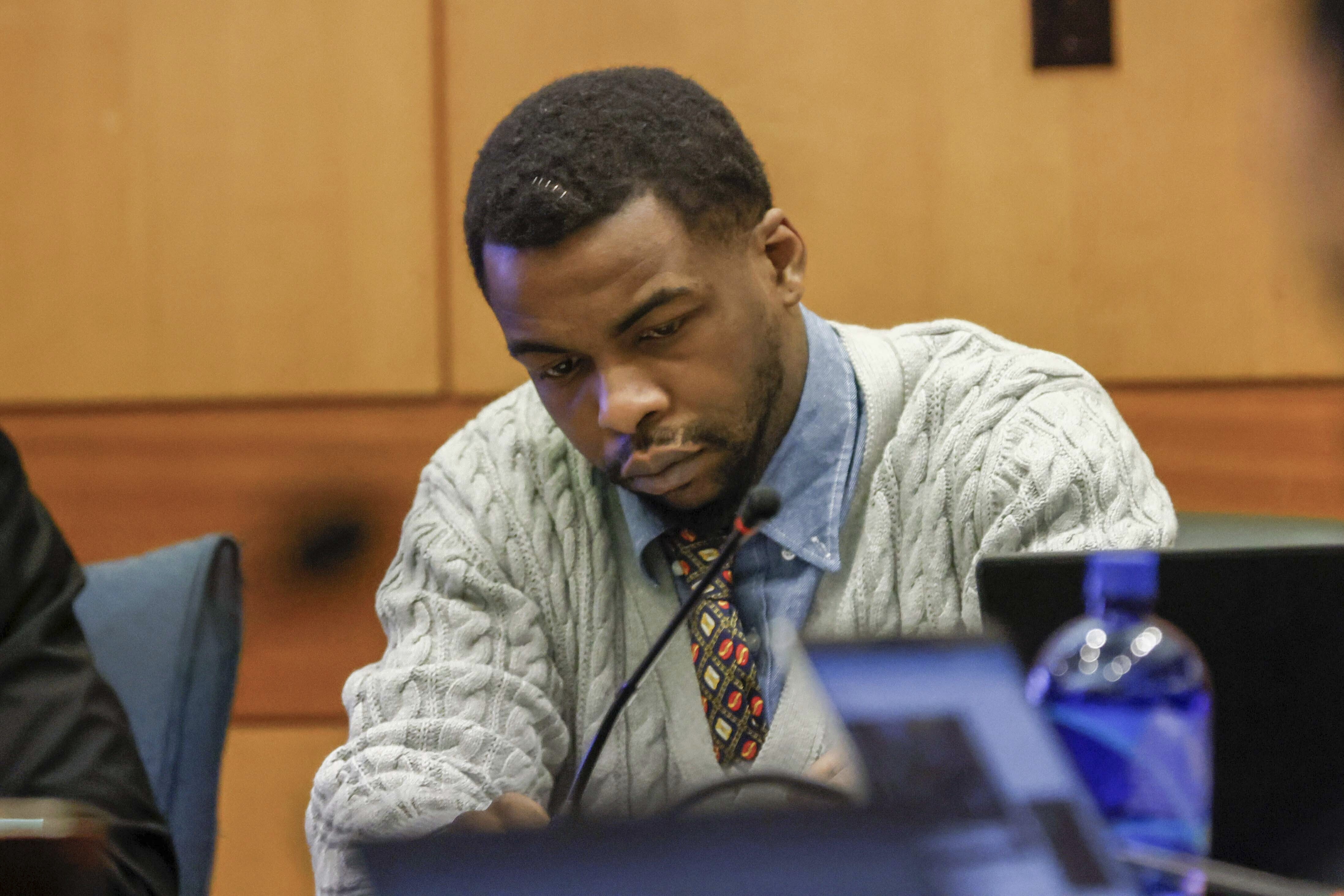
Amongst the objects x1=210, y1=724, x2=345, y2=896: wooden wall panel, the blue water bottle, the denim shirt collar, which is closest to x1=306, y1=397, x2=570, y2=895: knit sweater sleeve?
the denim shirt collar

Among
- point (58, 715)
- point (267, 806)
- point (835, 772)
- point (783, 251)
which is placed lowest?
point (267, 806)

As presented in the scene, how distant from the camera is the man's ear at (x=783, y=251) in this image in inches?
48.6

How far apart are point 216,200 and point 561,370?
3.93ft

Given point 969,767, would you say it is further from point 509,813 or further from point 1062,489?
point 1062,489

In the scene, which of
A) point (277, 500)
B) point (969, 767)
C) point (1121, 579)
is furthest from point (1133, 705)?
point (277, 500)

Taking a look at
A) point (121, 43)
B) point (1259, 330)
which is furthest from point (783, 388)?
point (121, 43)

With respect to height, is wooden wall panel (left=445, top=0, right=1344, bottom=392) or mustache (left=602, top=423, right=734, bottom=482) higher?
wooden wall panel (left=445, top=0, right=1344, bottom=392)

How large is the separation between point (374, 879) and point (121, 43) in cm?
208

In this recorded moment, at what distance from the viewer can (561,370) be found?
3.83 feet

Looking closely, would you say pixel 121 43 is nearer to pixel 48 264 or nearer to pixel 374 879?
pixel 48 264

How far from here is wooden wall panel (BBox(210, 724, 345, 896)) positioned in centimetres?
212

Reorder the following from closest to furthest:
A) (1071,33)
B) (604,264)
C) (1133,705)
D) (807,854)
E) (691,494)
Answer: (807,854), (1133,705), (604,264), (691,494), (1071,33)

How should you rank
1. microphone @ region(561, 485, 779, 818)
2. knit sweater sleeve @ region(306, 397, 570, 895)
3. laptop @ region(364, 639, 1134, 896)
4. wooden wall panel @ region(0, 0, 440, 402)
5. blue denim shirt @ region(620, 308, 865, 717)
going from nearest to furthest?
1. laptop @ region(364, 639, 1134, 896)
2. microphone @ region(561, 485, 779, 818)
3. knit sweater sleeve @ region(306, 397, 570, 895)
4. blue denim shirt @ region(620, 308, 865, 717)
5. wooden wall panel @ region(0, 0, 440, 402)

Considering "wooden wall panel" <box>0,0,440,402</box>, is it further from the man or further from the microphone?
the microphone
